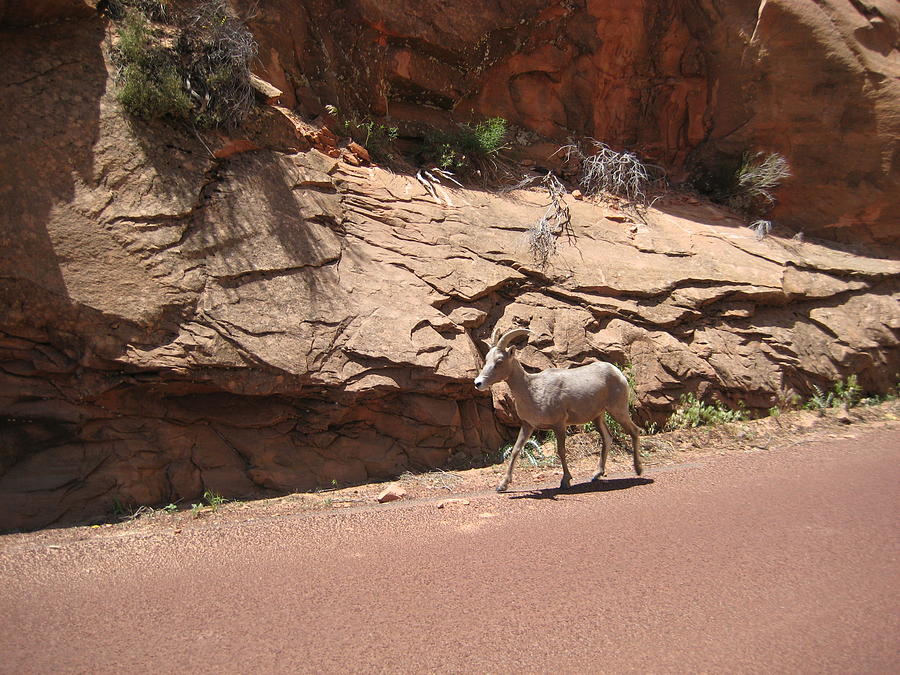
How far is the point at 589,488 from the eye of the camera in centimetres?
630

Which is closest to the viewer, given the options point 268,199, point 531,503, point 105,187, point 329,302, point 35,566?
point 35,566

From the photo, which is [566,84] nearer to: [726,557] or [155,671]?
[726,557]

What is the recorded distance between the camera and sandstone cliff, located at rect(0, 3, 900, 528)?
6137 millimetres

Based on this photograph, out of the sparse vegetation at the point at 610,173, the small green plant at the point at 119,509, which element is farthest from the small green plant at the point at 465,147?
the small green plant at the point at 119,509

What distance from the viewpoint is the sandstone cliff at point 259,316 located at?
614cm

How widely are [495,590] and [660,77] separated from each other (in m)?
11.2

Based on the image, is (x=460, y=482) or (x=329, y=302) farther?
(x=329, y=302)

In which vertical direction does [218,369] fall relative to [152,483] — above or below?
above

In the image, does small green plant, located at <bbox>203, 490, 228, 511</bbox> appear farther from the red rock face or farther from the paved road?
the red rock face

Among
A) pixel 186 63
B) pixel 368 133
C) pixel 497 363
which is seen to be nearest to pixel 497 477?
pixel 497 363

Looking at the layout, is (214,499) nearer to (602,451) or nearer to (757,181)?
(602,451)

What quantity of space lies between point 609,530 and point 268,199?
547cm

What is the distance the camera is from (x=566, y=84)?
39.4 ft

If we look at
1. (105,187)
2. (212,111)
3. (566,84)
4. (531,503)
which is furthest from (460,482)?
(566,84)
